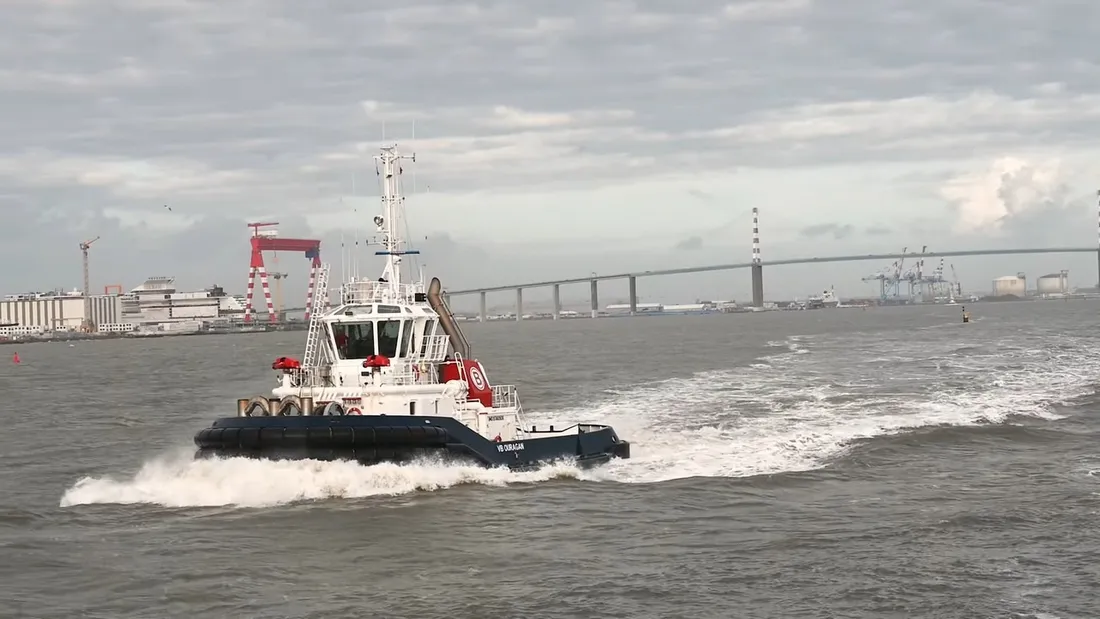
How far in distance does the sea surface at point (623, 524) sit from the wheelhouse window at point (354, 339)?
3.05m

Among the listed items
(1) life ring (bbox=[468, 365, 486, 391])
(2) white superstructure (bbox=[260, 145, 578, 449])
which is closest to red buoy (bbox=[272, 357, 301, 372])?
(2) white superstructure (bbox=[260, 145, 578, 449])

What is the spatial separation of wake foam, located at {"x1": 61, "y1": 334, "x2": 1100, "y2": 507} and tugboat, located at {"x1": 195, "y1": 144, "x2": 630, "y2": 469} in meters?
0.33

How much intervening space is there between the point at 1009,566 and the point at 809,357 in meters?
44.6

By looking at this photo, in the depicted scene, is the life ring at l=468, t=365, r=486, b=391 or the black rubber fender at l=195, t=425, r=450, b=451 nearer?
the black rubber fender at l=195, t=425, r=450, b=451

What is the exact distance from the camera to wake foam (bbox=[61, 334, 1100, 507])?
834 inches

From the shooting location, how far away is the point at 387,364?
23062 millimetres

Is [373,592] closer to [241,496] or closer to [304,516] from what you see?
[304,516]

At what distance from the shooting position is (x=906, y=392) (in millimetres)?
39375

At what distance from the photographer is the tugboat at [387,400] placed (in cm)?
2109

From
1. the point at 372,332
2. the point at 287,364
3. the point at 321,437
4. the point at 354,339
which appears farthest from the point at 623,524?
the point at 287,364

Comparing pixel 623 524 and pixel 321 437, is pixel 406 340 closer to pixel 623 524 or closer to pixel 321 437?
pixel 321 437

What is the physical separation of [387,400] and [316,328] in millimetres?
2205

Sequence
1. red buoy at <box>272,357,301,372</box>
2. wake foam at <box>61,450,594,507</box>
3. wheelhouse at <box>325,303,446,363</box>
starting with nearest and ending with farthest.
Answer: wake foam at <box>61,450,594,507</box> → red buoy at <box>272,357,301,372</box> → wheelhouse at <box>325,303,446,363</box>

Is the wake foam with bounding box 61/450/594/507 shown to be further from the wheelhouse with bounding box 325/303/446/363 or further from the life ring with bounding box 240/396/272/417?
the wheelhouse with bounding box 325/303/446/363
